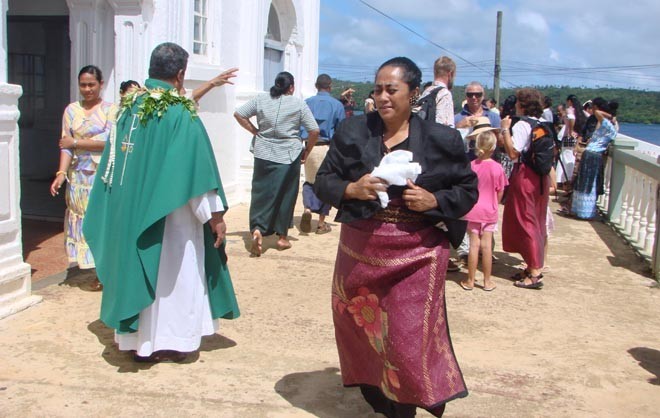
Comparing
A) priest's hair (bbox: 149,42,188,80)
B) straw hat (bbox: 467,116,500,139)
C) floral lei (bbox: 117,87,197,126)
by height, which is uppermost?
priest's hair (bbox: 149,42,188,80)

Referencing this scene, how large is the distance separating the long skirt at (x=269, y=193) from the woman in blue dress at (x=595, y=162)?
16.8ft

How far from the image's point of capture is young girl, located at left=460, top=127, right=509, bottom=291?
6496 mm

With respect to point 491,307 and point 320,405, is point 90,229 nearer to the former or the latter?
point 320,405

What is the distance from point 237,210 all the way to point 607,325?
5.55 m

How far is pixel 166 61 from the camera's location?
429 centimetres

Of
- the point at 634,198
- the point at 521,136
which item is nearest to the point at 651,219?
the point at 634,198

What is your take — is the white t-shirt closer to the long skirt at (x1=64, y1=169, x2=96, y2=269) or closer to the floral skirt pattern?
the long skirt at (x1=64, y1=169, x2=96, y2=269)

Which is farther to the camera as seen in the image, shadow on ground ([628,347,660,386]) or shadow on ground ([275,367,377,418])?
shadow on ground ([628,347,660,386])

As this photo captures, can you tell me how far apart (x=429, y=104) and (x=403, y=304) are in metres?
3.28

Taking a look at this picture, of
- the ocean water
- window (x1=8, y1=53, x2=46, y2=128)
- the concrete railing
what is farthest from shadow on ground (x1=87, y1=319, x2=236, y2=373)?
the ocean water

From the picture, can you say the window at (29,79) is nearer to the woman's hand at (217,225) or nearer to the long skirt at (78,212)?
the long skirt at (78,212)

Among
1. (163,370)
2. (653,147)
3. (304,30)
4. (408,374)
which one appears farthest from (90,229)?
(653,147)

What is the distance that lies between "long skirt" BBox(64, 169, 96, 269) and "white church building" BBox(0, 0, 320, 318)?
20.6 inches

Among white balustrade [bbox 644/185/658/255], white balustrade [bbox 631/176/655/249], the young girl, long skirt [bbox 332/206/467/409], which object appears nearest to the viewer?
long skirt [bbox 332/206/467/409]
